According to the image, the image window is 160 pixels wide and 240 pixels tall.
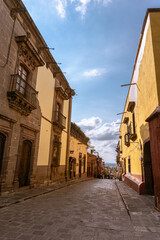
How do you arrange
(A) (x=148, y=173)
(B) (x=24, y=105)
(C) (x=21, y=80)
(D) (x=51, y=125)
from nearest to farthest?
(A) (x=148, y=173) < (B) (x=24, y=105) < (C) (x=21, y=80) < (D) (x=51, y=125)

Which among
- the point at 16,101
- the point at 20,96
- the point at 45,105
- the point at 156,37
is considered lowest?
the point at 16,101

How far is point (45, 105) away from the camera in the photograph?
1171 centimetres

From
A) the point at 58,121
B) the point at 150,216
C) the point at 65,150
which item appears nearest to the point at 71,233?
the point at 150,216

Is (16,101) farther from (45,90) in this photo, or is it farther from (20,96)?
(45,90)

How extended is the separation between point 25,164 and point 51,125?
4213 millimetres

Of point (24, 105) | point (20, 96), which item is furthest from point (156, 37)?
point (24, 105)

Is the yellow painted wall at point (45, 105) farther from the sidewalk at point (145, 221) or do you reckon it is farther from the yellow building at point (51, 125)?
the sidewalk at point (145, 221)

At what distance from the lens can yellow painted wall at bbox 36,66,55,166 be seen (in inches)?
432

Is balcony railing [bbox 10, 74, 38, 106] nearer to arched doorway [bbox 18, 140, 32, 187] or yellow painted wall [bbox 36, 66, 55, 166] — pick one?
yellow painted wall [bbox 36, 66, 55, 166]

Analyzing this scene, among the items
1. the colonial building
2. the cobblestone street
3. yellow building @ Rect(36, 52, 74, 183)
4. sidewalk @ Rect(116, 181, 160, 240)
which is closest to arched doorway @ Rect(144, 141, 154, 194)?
sidewalk @ Rect(116, 181, 160, 240)

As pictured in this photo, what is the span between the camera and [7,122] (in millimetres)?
7574

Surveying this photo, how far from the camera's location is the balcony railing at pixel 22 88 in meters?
7.74

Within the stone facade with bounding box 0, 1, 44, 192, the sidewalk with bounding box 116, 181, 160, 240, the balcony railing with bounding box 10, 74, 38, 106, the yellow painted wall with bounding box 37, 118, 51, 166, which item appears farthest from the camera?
the yellow painted wall with bounding box 37, 118, 51, 166

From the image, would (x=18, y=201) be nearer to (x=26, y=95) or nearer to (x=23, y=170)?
(x=23, y=170)
